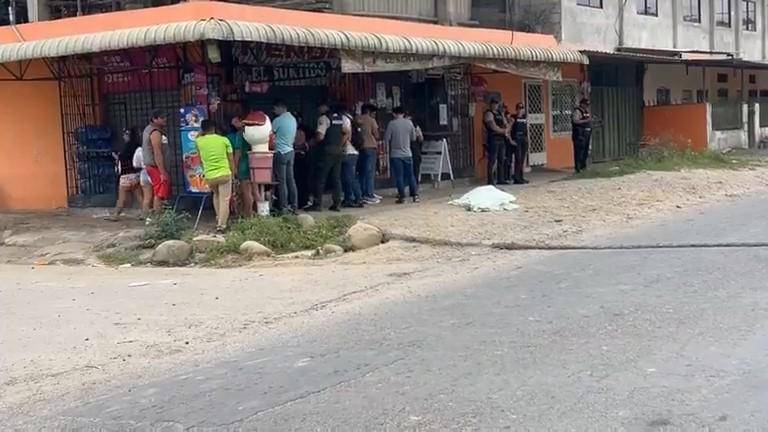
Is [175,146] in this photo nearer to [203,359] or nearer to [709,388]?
[203,359]

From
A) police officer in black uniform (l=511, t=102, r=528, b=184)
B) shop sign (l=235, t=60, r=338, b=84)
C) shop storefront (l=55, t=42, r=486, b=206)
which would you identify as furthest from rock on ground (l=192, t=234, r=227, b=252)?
police officer in black uniform (l=511, t=102, r=528, b=184)

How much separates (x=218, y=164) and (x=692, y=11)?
69.8 feet

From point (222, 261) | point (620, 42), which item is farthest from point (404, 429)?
point (620, 42)

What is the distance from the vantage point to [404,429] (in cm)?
502

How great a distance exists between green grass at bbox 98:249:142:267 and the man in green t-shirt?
126cm

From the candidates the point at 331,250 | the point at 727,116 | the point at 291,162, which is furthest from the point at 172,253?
the point at 727,116

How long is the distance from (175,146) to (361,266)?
5.62 metres

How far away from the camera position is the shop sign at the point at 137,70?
49.1ft

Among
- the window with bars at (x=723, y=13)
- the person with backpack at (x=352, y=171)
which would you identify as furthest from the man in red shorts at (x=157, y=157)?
the window with bars at (x=723, y=13)

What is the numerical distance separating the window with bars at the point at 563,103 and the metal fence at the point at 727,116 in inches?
239

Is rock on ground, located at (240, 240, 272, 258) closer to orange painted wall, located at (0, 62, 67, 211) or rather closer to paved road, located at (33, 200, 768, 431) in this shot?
paved road, located at (33, 200, 768, 431)

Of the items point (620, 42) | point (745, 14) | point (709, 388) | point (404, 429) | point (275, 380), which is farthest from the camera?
point (745, 14)

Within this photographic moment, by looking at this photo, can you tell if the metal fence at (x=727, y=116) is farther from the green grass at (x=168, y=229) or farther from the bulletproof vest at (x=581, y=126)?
the green grass at (x=168, y=229)

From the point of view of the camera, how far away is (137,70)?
1557 centimetres
